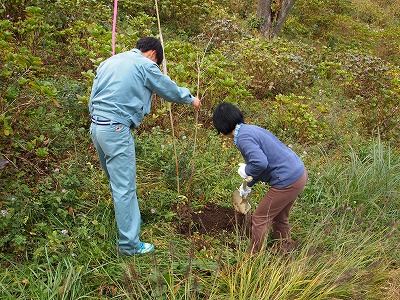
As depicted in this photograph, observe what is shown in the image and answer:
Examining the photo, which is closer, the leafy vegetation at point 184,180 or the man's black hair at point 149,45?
the leafy vegetation at point 184,180

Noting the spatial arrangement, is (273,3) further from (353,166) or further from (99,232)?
(99,232)

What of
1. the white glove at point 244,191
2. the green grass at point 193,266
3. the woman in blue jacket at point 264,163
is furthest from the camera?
the white glove at point 244,191

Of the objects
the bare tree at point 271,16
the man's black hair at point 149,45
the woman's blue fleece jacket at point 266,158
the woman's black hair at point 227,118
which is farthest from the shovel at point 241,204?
the bare tree at point 271,16

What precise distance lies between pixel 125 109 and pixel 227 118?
0.69 m

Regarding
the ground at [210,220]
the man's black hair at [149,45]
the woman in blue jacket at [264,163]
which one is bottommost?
the ground at [210,220]

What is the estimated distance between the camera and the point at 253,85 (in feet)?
20.0

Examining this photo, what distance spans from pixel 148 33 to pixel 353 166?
10.9ft

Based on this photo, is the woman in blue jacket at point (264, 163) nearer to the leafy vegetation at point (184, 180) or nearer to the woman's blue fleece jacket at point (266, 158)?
the woman's blue fleece jacket at point (266, 158)

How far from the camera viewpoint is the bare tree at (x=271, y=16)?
32.0ft

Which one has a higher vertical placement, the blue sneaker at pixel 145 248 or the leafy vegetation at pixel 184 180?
the leafy vegetation at pixel 184 180

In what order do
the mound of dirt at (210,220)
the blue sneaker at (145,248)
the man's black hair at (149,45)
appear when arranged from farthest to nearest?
1. the mound of dirt at (210,220)
2. the blue sneaker at (145,248)
3. the man's black hair at (149,45)

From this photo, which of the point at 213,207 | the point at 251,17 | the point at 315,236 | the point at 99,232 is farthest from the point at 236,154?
the point at 251,17

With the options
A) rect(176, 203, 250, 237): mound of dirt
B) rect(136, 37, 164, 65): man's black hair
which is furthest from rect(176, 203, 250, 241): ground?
rect(136, 37, 164, 65): man's black hair

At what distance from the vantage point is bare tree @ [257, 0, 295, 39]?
9.74m
